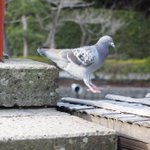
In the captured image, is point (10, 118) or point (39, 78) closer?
point (10, 118)

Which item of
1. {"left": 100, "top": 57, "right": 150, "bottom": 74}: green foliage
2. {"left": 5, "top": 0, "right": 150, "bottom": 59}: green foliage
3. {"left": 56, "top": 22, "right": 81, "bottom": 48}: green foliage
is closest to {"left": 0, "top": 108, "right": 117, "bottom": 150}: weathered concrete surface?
{"left": 100, "top": 57, "right": 150, "bottom": 74}: green foliage

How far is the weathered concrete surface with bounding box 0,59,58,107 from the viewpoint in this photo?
2.25 meters

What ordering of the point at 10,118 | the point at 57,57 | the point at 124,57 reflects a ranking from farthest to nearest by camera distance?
the point at 124,57 < the point at 57,57 < the point at 10,118

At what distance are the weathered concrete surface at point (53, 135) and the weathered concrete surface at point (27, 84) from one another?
0.21 metres

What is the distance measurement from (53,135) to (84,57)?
1010 mm

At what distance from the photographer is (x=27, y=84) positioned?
2.26m

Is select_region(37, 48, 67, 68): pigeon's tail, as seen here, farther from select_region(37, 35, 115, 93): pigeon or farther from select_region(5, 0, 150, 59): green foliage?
select_region(5, 0, 150, 59): green foliage

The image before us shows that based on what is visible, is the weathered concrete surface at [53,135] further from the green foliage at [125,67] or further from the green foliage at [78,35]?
the green foliage at [78,35]

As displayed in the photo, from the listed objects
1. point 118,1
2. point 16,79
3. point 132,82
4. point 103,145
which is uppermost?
point 118,1

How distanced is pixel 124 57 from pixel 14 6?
4.65 metres

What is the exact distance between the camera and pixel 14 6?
13.3 meters

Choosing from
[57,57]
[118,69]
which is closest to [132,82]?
[118,69]

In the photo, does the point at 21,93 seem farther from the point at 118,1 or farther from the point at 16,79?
the point at 118,1

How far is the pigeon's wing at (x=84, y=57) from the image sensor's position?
2725 millimetres
